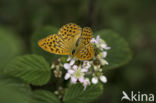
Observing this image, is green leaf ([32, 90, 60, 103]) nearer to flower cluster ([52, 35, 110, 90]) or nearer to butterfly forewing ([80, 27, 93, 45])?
flower cluster ([52, 35, 110, 90])

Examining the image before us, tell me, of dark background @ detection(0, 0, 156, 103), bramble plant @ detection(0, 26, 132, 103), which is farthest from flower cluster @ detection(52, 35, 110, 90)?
dark background @ detection(0, 0, 156, 103)

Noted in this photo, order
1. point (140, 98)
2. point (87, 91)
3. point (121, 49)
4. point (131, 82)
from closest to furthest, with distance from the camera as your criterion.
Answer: point (87, 91)
point (121, 49)
point (140, 98)
point (131, 82)

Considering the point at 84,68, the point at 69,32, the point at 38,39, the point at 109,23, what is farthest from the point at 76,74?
the point at 109,23

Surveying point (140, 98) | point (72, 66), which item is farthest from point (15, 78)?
point (140, 98)

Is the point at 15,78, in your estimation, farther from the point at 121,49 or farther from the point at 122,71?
the point at 122,71

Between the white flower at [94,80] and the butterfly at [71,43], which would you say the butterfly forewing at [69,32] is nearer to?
the butterfly at [71,43]

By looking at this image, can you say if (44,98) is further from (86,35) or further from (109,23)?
(109,23)

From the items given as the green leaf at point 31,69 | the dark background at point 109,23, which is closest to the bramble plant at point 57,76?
the green leaf at point 31,69
